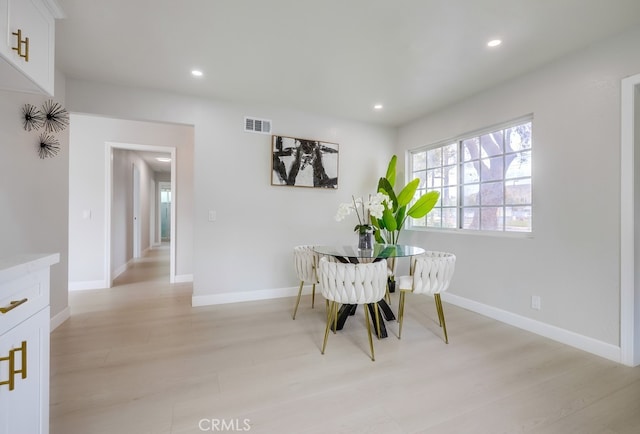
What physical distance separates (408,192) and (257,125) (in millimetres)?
2182

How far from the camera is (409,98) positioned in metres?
3.34

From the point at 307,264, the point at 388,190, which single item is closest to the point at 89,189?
the point at 307,264

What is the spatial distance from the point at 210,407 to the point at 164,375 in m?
0.54

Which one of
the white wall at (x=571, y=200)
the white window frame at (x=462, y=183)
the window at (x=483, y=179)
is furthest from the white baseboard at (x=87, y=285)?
the white wall at (x=571, y=200)

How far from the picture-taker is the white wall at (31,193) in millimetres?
2020

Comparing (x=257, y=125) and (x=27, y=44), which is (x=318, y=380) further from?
(x=257, y=125)

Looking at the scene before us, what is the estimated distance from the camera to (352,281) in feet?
6.93

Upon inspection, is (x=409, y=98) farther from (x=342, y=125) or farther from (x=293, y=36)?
(x=293, y=36)

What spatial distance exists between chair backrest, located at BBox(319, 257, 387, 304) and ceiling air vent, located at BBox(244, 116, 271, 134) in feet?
7.07

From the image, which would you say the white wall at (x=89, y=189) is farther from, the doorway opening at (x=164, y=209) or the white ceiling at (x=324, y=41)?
the doorway opening at (x=164, y=209)

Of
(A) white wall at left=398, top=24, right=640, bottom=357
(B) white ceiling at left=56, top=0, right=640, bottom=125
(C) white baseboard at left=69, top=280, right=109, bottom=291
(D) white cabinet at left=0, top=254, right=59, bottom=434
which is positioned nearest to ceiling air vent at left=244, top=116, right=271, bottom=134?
(B) white ceiling at left=56, top=0, right=640, bottom=125

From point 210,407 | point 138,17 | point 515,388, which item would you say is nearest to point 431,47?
point 138,17

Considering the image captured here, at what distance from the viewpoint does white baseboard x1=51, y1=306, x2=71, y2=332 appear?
8.59ft

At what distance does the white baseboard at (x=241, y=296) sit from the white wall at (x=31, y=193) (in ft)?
4.26
